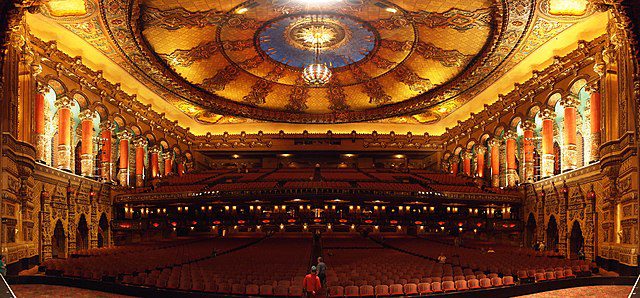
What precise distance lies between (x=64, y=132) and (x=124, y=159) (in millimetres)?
5915

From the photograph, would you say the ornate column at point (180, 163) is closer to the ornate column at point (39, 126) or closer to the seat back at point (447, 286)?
the ornate column at point (39, 126)

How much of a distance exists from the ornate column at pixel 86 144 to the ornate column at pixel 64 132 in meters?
1.44

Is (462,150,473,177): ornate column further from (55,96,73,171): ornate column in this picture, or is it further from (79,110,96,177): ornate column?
(55,96,73,171): ornate column

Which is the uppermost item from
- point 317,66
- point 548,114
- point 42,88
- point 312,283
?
point 317,66

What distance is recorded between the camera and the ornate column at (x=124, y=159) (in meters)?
27.4

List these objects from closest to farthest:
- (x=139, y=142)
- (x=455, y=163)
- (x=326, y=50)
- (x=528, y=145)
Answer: (x=528, y=145), (x=326, y=50), (x=139, y=142), (x=455, y=163)

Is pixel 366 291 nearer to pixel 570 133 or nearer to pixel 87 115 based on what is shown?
pixel 570 133

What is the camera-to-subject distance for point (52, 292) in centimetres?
1251

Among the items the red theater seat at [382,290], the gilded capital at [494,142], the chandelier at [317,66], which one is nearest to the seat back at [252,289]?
the red theater seat at [382,290]

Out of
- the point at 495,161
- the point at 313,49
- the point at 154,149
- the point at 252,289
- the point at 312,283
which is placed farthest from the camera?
the point at 154,149

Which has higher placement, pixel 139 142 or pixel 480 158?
pixel 139 142

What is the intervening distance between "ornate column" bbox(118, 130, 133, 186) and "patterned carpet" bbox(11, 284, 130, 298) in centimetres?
1416

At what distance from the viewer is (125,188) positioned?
2681cm

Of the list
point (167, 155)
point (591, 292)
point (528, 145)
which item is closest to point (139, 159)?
A: point (167, 155)
